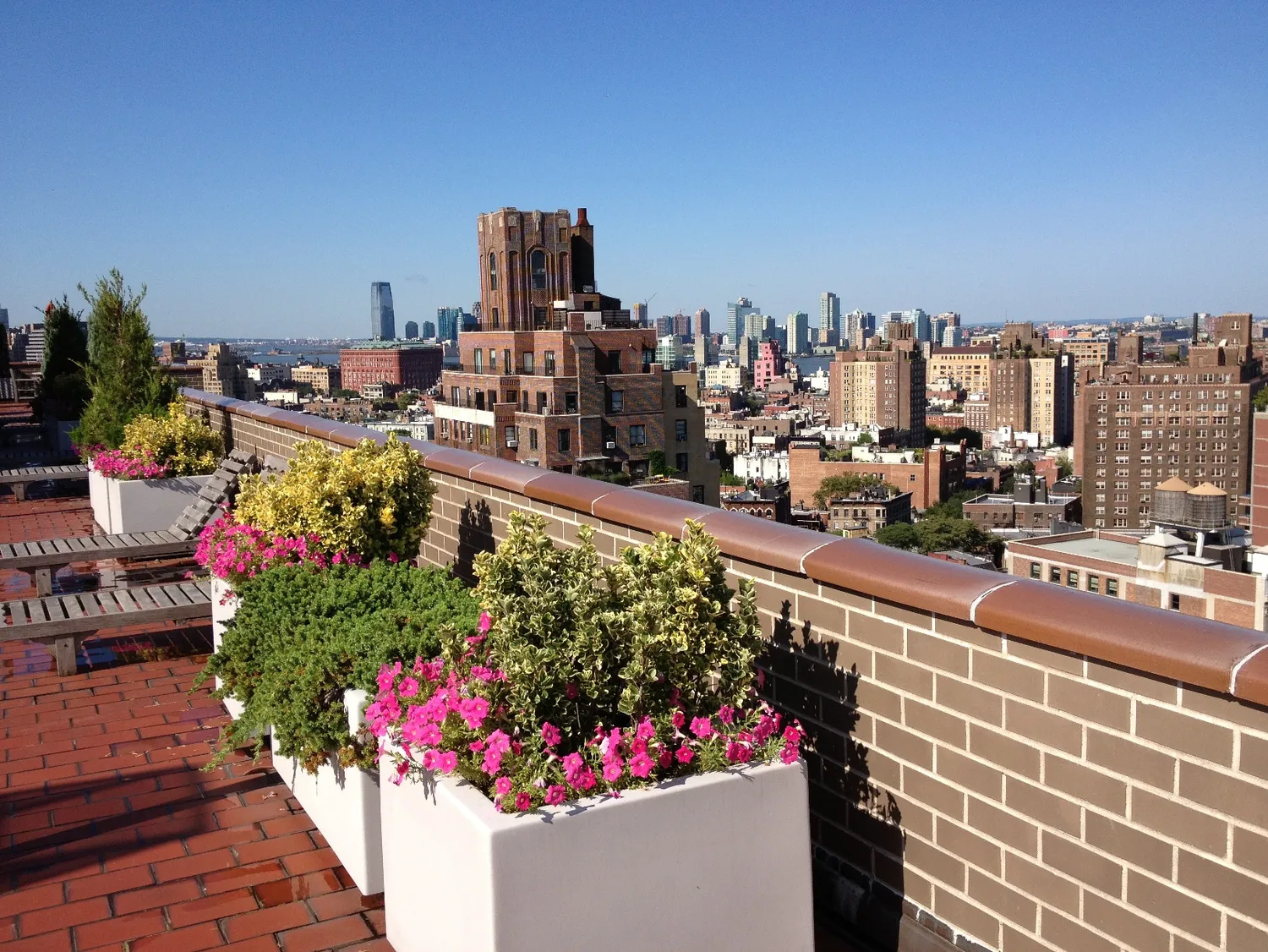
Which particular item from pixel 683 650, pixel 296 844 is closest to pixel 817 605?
pixel 683 650

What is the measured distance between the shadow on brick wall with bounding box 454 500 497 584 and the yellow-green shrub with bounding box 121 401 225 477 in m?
4.71

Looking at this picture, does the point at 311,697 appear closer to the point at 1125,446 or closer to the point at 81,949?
the point at 81,949

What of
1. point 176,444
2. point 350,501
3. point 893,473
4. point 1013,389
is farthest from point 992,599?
point 1013,389

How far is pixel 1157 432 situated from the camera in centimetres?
9844

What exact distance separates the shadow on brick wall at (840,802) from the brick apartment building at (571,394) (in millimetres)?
35640

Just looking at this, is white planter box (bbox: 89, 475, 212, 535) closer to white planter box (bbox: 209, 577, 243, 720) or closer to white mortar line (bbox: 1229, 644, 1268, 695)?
white planter box (bbox: 209, 577, 243, 720)

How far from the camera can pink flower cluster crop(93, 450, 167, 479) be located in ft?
32.3

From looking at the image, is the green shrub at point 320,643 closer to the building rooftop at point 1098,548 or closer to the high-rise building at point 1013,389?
the building rooftop at point 1098,548

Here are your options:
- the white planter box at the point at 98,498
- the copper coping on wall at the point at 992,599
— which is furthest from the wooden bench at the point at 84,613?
the white planter box at the point at 98,498

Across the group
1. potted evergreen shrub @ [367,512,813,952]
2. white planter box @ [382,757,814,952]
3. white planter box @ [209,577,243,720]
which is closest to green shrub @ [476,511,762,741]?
potted evergreen shrub @ [367,512,813,952]

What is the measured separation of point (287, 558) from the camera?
17.6 ft

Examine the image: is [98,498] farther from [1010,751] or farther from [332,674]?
[1010,751]

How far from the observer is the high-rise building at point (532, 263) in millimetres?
52312

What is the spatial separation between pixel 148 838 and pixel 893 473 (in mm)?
100316
